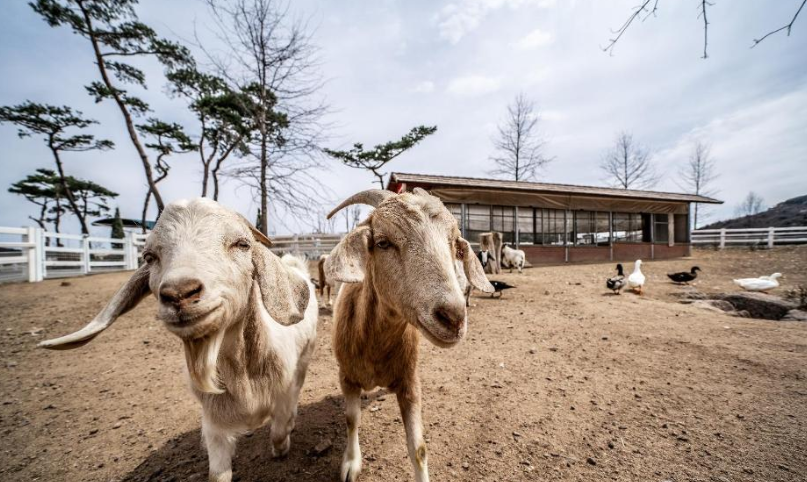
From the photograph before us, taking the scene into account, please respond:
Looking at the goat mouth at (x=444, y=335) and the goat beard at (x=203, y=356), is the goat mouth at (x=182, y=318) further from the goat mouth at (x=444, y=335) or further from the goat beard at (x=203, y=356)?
the goat mouth at (x=444, y=335)

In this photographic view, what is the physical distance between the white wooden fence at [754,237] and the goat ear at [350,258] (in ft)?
95.0

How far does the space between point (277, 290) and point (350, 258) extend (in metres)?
0.53

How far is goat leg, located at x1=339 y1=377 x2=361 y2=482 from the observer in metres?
2.25

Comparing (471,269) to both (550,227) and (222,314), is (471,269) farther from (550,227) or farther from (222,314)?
(550,227)

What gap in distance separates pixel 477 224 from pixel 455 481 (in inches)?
568

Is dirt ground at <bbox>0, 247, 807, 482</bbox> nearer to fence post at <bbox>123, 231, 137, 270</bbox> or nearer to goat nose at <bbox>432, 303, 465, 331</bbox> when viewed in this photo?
goat nose at <bbox>432, 303, 465, 331</bbox>

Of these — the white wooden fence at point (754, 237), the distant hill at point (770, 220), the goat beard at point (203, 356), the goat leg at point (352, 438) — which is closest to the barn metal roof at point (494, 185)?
the white wooden fence at point (754, 237)

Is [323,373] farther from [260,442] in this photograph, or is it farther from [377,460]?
[377,460]

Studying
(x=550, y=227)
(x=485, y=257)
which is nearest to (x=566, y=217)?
(x=550, y=227)

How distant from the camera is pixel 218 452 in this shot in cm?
201

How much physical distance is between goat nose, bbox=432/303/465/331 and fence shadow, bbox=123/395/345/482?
1.86 m

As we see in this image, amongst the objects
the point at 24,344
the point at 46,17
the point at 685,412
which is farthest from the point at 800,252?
the point at 46,17

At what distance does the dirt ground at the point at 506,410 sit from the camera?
2.31 m

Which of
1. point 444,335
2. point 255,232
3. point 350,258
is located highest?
point 255,232
